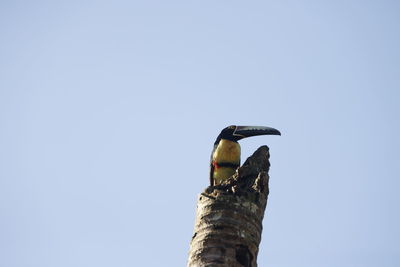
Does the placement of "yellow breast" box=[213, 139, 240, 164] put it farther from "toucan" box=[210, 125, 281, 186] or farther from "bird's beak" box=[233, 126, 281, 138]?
"bird's beak" box=[233, 126, 281, 138]

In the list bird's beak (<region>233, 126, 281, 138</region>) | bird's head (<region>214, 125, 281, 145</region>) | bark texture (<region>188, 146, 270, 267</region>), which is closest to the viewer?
bark texture (<region>188, 146, 270, 267</region>)

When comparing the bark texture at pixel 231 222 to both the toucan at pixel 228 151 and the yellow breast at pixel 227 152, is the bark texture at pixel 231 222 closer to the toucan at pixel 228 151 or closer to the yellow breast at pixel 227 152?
the toucan at pixel 228 151

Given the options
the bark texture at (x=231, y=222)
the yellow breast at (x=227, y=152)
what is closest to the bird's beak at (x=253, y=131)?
the yellow breast at (x=227, y=152)

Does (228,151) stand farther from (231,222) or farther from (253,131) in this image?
(231,222)

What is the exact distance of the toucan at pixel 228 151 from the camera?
348 inches

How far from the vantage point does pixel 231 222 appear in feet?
16.4

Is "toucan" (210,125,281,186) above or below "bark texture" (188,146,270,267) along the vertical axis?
above

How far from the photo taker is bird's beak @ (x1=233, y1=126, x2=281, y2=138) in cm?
878

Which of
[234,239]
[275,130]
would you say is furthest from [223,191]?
[275,130]

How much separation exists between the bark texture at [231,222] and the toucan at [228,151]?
3.26 metres

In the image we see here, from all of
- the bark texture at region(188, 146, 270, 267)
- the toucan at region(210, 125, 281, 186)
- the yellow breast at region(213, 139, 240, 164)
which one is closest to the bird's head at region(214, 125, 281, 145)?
the toucan at region(210, 125, 281, 186)

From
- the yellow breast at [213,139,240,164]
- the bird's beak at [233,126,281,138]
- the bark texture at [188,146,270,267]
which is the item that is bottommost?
the bark texture at [188,146,270,267]

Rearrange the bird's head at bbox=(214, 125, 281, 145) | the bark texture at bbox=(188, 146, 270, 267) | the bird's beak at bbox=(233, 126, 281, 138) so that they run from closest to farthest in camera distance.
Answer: the bark texture at bbox=(188, 146, 270, 267) → the bird's beak at bbox=(233, 126, 281, 138) → the bird's head at bbox=(214, 125, 281, 145)

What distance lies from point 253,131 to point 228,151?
20.7 inches
